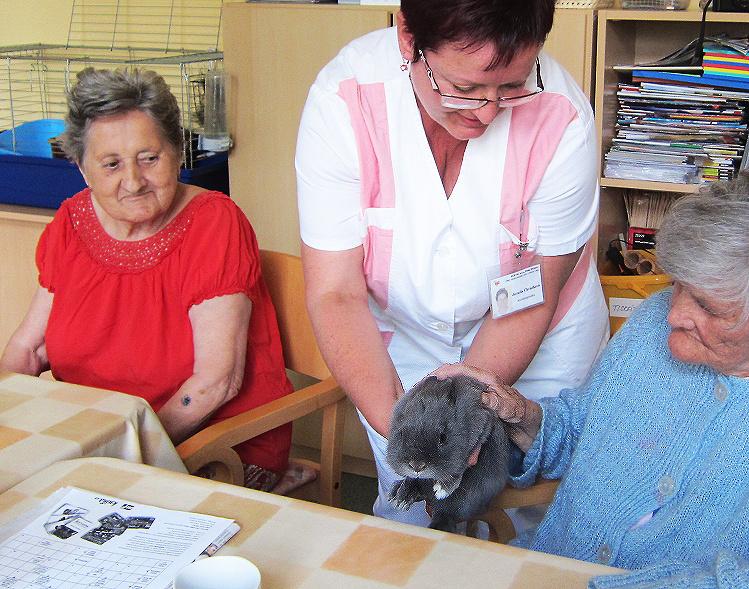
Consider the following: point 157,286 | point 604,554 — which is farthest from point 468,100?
point 157,286

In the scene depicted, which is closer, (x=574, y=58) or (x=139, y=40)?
(x=574, y=58)

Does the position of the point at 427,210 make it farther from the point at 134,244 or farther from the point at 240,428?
the point at 134,244

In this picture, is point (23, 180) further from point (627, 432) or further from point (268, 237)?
point (627, 432)

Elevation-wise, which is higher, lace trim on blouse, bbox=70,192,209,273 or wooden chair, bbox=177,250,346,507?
lace trim on blouse, bbox=70,192,209,273

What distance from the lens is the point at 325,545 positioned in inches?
46.9

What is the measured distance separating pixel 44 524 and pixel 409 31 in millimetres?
863

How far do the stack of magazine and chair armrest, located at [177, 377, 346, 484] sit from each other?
1193 mm

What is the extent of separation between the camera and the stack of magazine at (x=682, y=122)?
2.51 metres

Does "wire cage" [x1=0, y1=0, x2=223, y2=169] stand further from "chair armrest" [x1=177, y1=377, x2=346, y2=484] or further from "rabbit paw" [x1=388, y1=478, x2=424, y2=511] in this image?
"rabbit paw" [x1=388, y1=478, x2=424, y2=511]

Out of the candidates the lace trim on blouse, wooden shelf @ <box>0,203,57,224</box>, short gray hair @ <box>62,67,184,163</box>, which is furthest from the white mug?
wooden shelf @ <box>0,203,57,224</box>

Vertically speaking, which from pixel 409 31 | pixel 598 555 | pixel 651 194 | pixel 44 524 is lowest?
pixel 598 555

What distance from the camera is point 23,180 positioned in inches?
123

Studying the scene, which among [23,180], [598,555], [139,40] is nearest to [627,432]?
[598,555]

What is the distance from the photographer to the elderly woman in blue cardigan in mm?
1277
